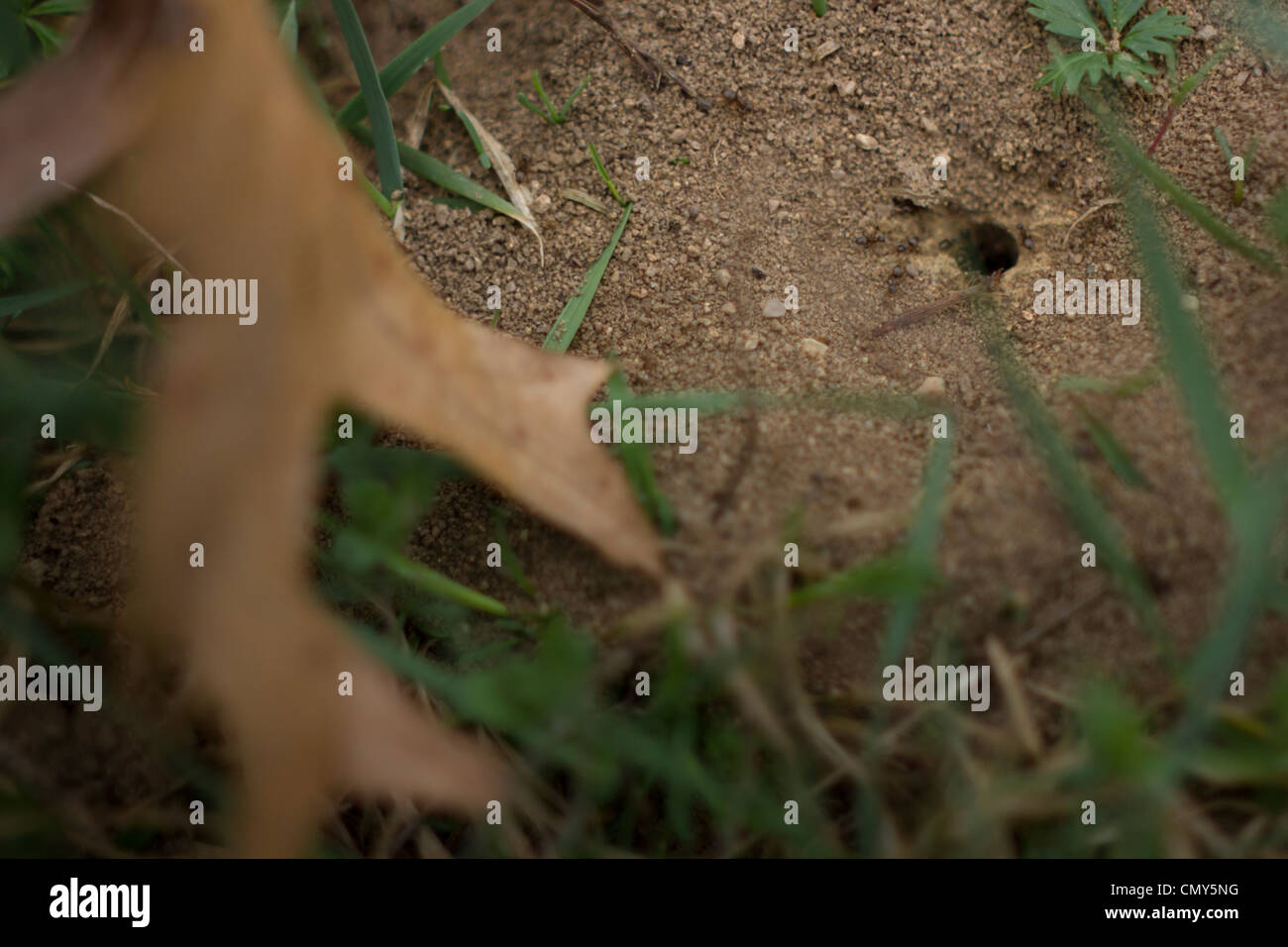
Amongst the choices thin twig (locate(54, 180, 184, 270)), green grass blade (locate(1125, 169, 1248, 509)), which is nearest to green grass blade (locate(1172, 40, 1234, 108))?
green grass blade (locate(1125, 169, 1248, 509))

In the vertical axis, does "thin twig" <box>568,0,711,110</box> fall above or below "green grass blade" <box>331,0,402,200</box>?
above

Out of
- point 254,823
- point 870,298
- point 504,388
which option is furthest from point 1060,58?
point 254,823

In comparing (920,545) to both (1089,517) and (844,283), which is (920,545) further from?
(844,283)

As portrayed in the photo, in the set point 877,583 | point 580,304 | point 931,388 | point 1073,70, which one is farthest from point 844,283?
point 877,583

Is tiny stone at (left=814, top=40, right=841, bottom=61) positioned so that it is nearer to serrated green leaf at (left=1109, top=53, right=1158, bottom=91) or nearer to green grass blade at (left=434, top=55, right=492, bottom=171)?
serrated green leaf at (left=1109, top=53, right=1158, bottom=91)

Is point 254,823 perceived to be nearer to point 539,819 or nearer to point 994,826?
point 539,819

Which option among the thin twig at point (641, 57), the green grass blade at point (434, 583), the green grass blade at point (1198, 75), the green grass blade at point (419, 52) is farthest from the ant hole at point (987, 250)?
the green grass blade at point (434, 583)
